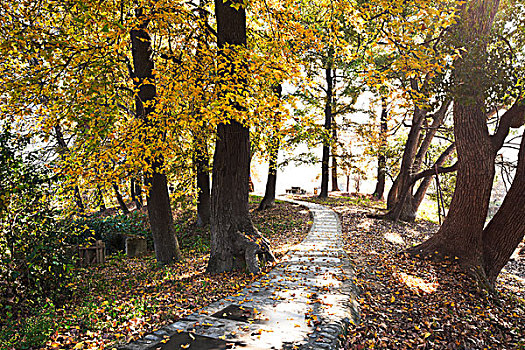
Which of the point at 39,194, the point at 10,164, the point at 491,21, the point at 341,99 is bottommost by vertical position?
the point at 39,194

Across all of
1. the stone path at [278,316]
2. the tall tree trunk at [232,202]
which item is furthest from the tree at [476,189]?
the tall tree trunk at [232,202]

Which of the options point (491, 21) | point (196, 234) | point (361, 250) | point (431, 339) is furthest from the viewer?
point (196, 234)

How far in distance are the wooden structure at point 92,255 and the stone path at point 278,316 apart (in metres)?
6.32

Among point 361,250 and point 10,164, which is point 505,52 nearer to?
point 361,250

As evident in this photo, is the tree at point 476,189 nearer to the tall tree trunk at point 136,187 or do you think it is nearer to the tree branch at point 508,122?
the tree branch at point 508,122

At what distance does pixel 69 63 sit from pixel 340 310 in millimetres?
6263

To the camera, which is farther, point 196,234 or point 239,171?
point 196,234

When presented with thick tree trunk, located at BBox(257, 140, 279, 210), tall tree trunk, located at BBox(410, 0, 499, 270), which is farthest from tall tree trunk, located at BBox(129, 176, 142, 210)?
tall tree trunk, located at BBox(410, 0, 499, 270)

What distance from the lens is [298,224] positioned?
13.4 m

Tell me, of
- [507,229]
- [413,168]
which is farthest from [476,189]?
[413,168]

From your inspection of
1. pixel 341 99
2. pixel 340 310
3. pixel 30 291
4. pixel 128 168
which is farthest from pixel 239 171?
pixel 341 99

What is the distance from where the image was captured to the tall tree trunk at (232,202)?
7.21 meters

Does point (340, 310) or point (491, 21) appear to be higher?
point (491, 21)

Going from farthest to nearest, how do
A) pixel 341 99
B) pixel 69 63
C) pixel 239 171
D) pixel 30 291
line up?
pixel 341 99
pixel 239 171
pixel 69 63
pixel 30 291
